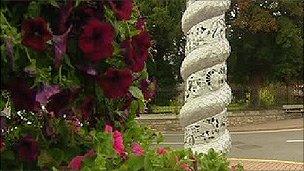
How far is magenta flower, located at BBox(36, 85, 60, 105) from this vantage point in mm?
1640

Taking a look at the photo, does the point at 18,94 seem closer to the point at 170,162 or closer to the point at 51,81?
the point at 51,81

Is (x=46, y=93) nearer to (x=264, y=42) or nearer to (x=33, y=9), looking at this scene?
(x=33, y=9)

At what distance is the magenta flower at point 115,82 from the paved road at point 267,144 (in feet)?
33.5

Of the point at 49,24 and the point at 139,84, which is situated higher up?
the point at 49,24

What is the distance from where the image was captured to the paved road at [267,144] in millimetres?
14438

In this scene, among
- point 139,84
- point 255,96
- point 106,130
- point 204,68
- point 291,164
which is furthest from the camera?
point 255,96

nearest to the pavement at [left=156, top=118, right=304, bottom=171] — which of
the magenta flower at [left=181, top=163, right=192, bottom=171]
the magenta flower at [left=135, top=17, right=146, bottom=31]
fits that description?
the magenta flower at [left=135, top=17, right=146, bottom=31]

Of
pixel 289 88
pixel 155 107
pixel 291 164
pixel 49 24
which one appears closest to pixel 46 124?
pixel 49 24

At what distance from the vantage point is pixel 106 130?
1829 mm

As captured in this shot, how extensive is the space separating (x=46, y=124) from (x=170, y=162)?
1.36ft

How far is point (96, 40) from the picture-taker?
1.65 m

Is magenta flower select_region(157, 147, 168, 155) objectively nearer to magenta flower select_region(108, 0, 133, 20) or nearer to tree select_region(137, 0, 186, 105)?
magenta flower select_region(108, 0, 133, 20)

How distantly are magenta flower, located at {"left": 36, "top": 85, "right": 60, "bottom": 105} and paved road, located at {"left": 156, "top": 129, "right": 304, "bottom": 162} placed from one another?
10.3 m

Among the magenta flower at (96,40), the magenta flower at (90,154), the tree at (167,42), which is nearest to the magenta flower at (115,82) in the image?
the magenta flower at (96,40)
